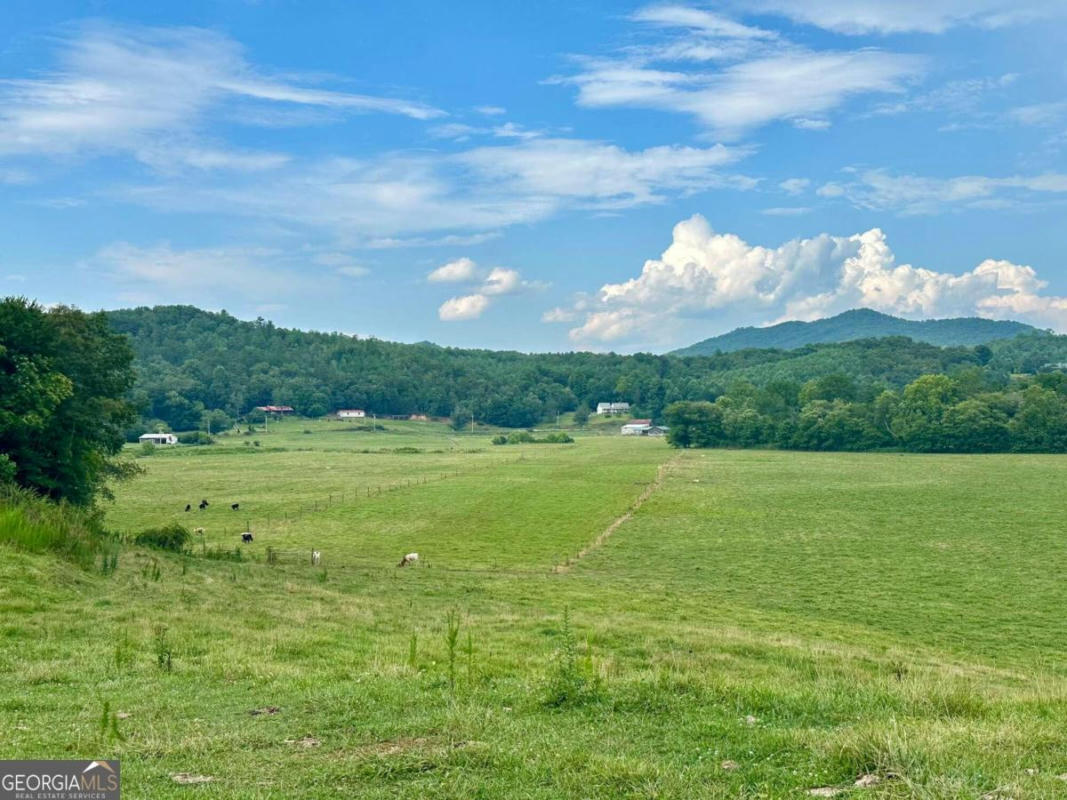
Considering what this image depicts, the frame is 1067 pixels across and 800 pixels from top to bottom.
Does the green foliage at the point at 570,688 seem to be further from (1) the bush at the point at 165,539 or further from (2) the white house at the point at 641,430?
(2) the white house at the point at 641,430

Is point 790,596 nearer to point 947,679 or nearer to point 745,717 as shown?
point 947,679

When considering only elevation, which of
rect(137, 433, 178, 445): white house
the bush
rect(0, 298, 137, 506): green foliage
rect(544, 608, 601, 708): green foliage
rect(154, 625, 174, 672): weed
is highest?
rect(0, 298, 137, 506): green foliage

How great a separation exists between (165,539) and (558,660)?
95.3 ft

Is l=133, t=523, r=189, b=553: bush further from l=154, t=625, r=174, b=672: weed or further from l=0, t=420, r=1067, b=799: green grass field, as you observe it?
l=154, t=625, r=174, b=672: weed

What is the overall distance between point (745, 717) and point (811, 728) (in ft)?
2.69

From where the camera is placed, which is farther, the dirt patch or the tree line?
the tree line

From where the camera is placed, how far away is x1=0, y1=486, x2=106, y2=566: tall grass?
862 inches

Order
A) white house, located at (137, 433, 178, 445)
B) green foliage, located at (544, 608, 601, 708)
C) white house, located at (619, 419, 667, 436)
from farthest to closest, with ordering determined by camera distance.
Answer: white house, located at (619, 419, 667, 436)
white house, located at (137, 433, 178, 445)
green foliage, located at (544, 608, 601, 708)

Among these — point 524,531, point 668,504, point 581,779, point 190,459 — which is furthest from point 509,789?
point 190,459

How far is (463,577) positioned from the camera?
3216 centimetres

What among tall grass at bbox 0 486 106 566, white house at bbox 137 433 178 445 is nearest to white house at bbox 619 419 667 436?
white house at bbox 137 433 178 445

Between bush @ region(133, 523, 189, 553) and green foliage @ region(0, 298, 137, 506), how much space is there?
14.7ft

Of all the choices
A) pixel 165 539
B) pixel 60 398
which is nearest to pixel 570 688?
pixel 165 539

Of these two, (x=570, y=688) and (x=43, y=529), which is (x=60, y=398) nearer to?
(x=43, y=529)
